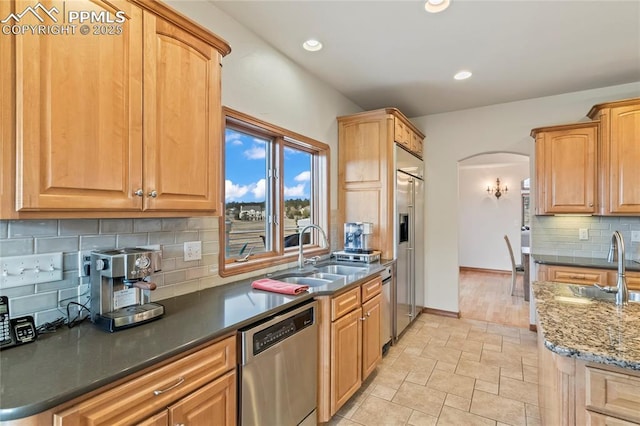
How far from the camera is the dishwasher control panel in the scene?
1.52m

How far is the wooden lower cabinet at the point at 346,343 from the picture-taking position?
2029 mm

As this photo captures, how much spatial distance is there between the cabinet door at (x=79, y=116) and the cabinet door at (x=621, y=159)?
4072 mm

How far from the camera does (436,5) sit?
81.2 inches

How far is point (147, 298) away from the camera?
1.51 m

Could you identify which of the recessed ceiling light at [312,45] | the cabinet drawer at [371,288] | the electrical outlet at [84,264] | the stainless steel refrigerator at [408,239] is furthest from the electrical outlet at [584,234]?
the electrical outlet at [84,264]

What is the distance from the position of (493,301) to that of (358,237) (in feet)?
10.5

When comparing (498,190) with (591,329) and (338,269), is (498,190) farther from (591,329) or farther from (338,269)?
(591,329)

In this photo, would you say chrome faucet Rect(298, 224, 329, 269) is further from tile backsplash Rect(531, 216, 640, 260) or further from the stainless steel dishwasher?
tile backsplash Rect(531, 216, 640, 260)

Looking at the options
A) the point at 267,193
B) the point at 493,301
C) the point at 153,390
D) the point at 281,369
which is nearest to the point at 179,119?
the point at 153,390

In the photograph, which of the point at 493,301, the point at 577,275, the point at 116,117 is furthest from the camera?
the point at 493,301

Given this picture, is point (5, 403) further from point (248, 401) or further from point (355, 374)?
point (355, 374)

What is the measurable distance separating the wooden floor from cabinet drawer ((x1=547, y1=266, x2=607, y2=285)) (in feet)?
3.64

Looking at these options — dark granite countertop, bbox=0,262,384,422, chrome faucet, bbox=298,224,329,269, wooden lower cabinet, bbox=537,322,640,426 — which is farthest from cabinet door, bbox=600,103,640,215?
dark granite countertop, bbox=0,262,384,422

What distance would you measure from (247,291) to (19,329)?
1.06 metres
